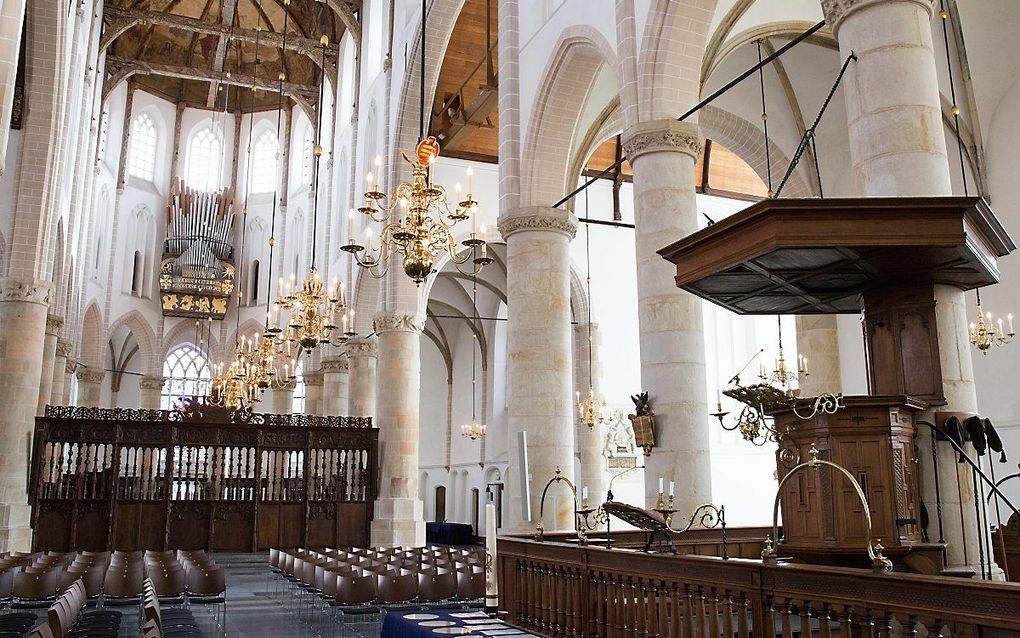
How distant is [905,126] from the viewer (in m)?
5.86

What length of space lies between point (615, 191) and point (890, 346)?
51.0 feet

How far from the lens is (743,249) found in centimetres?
521

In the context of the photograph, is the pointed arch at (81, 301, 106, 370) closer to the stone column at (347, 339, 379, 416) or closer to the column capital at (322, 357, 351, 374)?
the column capital at (322, 357, 351, 374)

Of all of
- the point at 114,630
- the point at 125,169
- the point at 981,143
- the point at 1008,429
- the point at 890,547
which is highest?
the point at 125,169

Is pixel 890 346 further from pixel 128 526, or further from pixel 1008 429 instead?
pixel 128 526

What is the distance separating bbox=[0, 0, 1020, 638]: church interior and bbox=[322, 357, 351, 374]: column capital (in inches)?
10.7

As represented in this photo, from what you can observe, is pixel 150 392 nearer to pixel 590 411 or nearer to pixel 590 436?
pixel 590 436

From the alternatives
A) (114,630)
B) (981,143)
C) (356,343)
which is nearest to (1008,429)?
(981,143)

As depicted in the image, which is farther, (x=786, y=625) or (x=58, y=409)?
(x=58, y=409)

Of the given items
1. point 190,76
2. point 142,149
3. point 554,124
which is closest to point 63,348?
point 190,76

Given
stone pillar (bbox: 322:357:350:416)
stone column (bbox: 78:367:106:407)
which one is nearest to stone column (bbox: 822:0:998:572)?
stone pillar (bbox: 322:357:350:416)

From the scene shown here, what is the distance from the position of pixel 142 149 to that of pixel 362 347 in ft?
50.5

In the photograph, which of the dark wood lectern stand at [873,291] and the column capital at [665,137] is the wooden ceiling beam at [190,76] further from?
the dark wood lectern stand at [873,291]

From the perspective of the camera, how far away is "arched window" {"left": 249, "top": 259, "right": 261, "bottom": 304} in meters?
30.6
